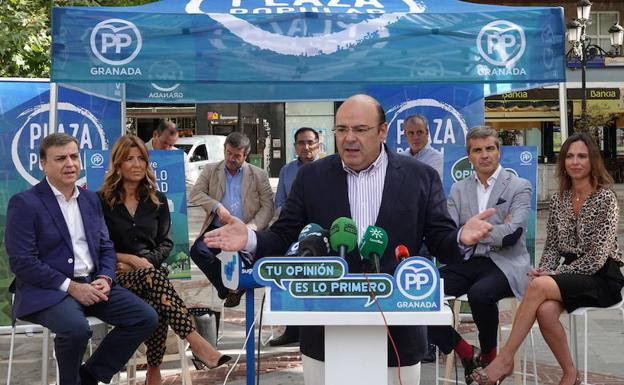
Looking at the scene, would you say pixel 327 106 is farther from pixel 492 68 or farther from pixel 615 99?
pixel 492 68

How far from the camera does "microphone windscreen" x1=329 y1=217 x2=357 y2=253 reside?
127 inches

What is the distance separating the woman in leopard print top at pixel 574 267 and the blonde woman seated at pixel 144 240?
1873mm

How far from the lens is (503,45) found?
6.15 metres

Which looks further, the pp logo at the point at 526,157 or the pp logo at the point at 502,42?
the pp logo at the point at 526,157

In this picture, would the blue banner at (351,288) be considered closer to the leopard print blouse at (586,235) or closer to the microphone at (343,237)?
the microphone at (343,237)

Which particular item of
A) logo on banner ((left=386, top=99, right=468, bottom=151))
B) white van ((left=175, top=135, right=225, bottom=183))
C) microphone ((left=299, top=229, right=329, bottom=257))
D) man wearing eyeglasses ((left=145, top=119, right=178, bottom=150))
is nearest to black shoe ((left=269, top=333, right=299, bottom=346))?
man wearing eyeglasses ((left=145, top=119, right=178, bottom=150))

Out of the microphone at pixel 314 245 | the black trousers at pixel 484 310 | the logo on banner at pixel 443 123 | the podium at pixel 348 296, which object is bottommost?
the black trousers at pixel 484 310

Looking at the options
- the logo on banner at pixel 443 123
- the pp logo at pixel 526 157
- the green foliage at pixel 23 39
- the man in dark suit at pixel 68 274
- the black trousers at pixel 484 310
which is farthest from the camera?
the green foliage at pixel 23 39

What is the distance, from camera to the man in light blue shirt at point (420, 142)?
7.56 metres

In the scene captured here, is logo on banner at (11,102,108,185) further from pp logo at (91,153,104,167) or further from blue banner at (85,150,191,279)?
blue banner at (85,150,191,279)

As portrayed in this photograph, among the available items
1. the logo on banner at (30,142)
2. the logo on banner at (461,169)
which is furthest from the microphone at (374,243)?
the logo on banner at (30,142)

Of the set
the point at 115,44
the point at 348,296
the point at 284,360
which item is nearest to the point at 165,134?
the point at 115,44

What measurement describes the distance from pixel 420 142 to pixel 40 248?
11.6ft

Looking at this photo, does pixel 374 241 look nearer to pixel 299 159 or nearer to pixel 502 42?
pixel 502 42
